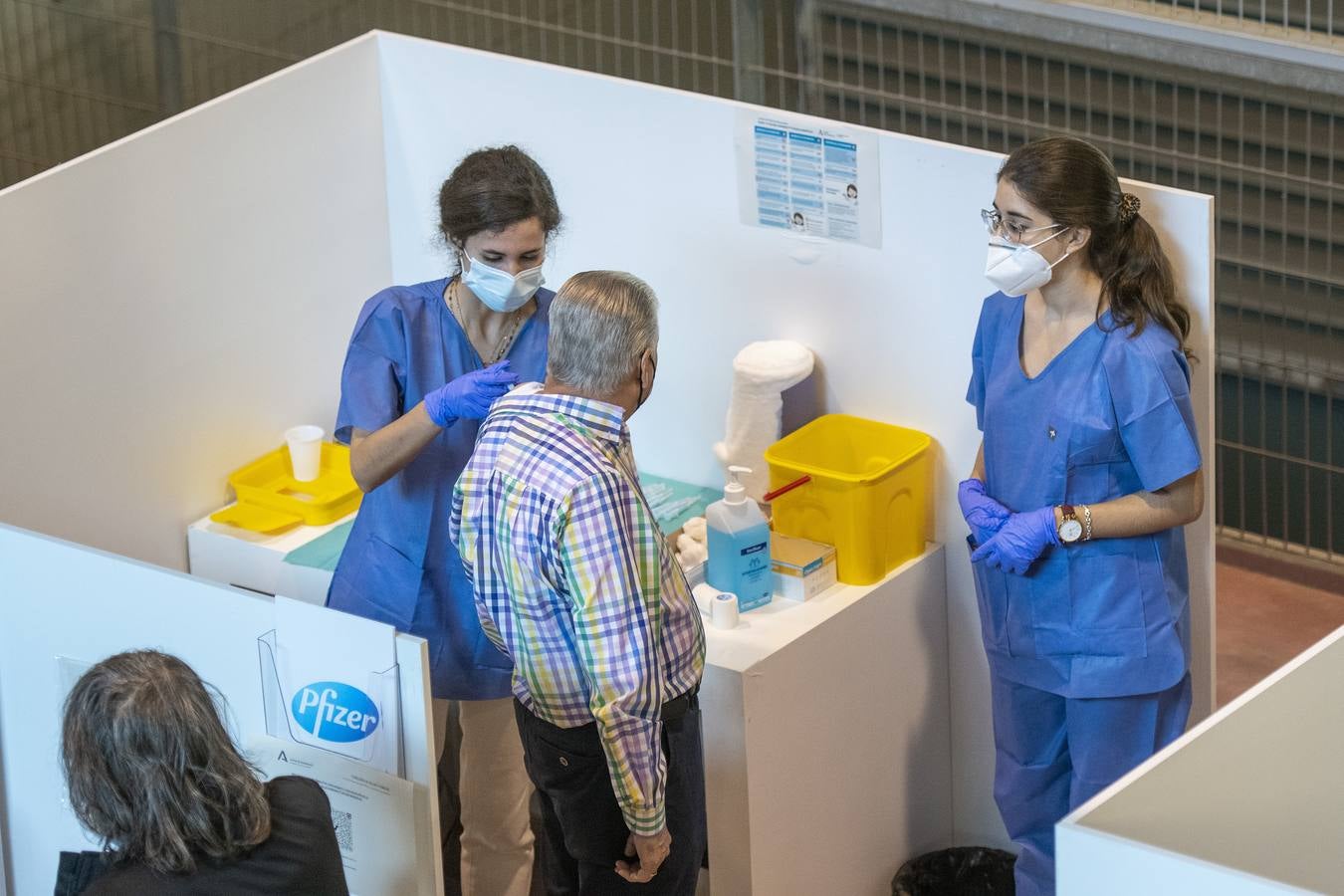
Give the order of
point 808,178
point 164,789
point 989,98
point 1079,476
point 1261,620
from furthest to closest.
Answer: point 989,98 → point 1261,620 → point 808,178 → point 1079,476 → point 164,789

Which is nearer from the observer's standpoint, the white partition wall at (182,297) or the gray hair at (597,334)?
the gray hair at (597,334)

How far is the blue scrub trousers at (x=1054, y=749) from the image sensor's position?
3.00 meters

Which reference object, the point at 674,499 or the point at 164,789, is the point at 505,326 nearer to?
the point at 674,499

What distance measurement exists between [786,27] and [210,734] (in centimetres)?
429

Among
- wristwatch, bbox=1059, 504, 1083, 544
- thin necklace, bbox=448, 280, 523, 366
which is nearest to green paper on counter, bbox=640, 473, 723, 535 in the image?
thin necklace, bbox=448, 280, 523, 366

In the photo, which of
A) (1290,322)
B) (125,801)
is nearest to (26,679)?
(125,801)

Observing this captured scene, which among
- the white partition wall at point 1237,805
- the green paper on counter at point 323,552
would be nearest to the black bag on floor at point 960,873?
the green paper on counter at point 323,552

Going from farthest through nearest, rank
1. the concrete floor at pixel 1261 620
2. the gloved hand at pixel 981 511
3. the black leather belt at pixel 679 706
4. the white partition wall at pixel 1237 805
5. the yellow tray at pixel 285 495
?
the concrete floor at pixel 1261 620, the yellow tray at pixel 285 495, the gloved hand at pixel 981 511, the black leather belt at pixel 679 706, the white partition wall at pixel 1237 805

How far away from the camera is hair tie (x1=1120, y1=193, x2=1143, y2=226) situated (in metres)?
2.85

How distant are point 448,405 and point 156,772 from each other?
90 cm

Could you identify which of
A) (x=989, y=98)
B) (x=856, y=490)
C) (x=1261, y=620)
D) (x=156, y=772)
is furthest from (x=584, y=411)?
(x=989, y=98)

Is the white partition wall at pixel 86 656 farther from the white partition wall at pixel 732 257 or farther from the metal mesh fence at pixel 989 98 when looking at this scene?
the metal mesh fence at pixel 989 98

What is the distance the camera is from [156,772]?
2090mm

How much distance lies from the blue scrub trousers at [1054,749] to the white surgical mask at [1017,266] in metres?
0.71
